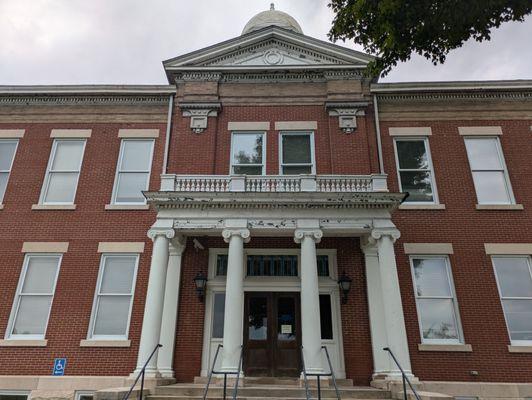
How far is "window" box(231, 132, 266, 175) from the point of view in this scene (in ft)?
43.0

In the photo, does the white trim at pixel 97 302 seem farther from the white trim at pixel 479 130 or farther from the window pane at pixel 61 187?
the white trim at pixel 479 130

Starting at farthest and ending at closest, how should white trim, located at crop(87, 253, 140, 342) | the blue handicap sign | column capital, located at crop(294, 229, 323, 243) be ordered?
white trim, located at crop(87, 253, 140, 342) → the blue handicap sign → column capital, located at crop(294, 229, 323, 243)

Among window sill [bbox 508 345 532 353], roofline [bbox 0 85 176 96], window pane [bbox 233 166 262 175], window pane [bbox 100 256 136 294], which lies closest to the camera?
window sill [bbox 508 345 532 353]

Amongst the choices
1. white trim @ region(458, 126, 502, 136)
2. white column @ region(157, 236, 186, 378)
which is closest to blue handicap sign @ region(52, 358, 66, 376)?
white column @ region(157, 236, 186, 378)

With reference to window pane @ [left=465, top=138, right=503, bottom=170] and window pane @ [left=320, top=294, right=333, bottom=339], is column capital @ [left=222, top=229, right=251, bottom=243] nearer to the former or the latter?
window pane @ [left=320, top=294, right=333, bottom=339]

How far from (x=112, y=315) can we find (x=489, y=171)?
12.6 m

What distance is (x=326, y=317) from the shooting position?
1157 centimetres

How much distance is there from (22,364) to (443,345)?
11615mm

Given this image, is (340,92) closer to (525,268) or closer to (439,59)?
(439,59)

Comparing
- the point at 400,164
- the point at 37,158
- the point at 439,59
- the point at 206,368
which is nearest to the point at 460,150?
the point at 400,164

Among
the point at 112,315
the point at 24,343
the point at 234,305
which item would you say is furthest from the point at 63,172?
the point at 234,305

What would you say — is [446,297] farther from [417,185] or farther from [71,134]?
[71,134]

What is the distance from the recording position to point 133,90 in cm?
1411

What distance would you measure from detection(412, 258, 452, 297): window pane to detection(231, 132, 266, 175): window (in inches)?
223
